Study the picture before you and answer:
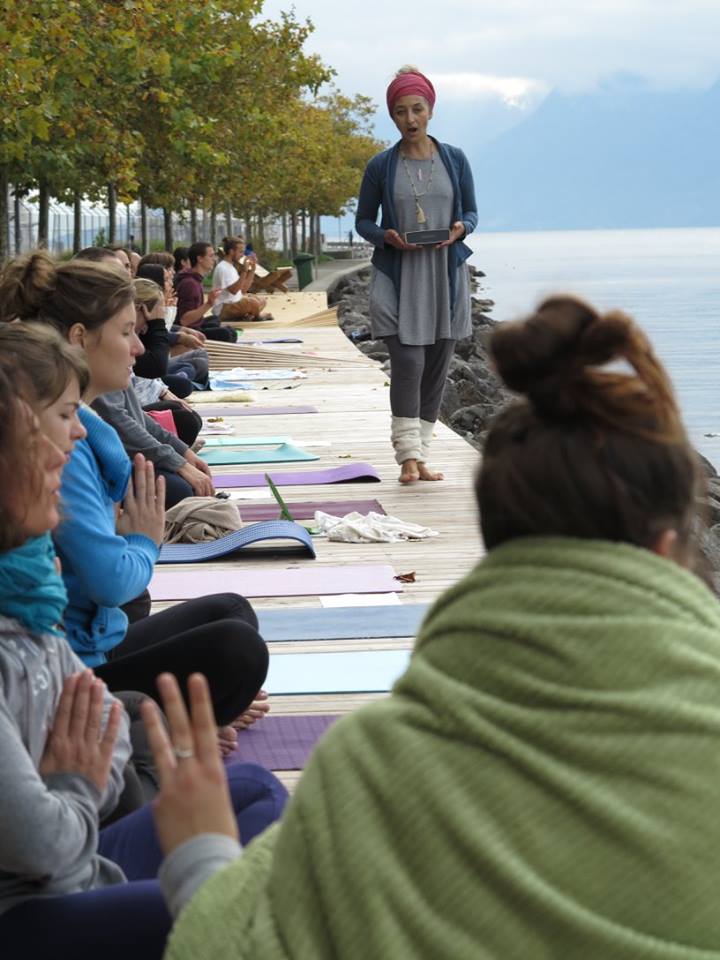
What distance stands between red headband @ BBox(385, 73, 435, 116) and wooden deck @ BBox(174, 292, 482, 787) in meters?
2.04

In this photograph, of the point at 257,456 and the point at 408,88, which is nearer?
the point at 408,88

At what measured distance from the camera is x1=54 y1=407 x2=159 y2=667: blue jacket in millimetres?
3854

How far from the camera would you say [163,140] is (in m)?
25.4

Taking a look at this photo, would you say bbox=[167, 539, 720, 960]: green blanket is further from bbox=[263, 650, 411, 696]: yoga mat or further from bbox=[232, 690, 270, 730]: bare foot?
bbox=[263, 650, 411, 696]: yoga mat

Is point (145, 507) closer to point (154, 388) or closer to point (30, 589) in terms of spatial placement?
point (30, 589)

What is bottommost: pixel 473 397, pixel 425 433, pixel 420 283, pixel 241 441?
pixel 473 397

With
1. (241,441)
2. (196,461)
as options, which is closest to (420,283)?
(196,461)

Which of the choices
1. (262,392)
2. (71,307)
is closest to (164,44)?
(262,392)

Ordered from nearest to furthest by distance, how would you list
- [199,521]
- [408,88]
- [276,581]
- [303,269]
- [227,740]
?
[227,740]
[276,581]
[199,521]
[408,88]
[303,269]

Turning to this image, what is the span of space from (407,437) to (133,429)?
245 cm

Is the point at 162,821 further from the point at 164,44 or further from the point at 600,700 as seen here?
the point at 164,44

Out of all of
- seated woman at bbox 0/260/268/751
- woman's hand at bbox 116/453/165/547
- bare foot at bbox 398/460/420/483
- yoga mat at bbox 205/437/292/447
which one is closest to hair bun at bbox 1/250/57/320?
seated woman at bbox 0/260/268/751

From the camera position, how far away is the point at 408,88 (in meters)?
8.77

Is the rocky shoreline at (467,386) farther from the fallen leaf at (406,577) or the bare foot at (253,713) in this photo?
the bare foot at (253,713)
